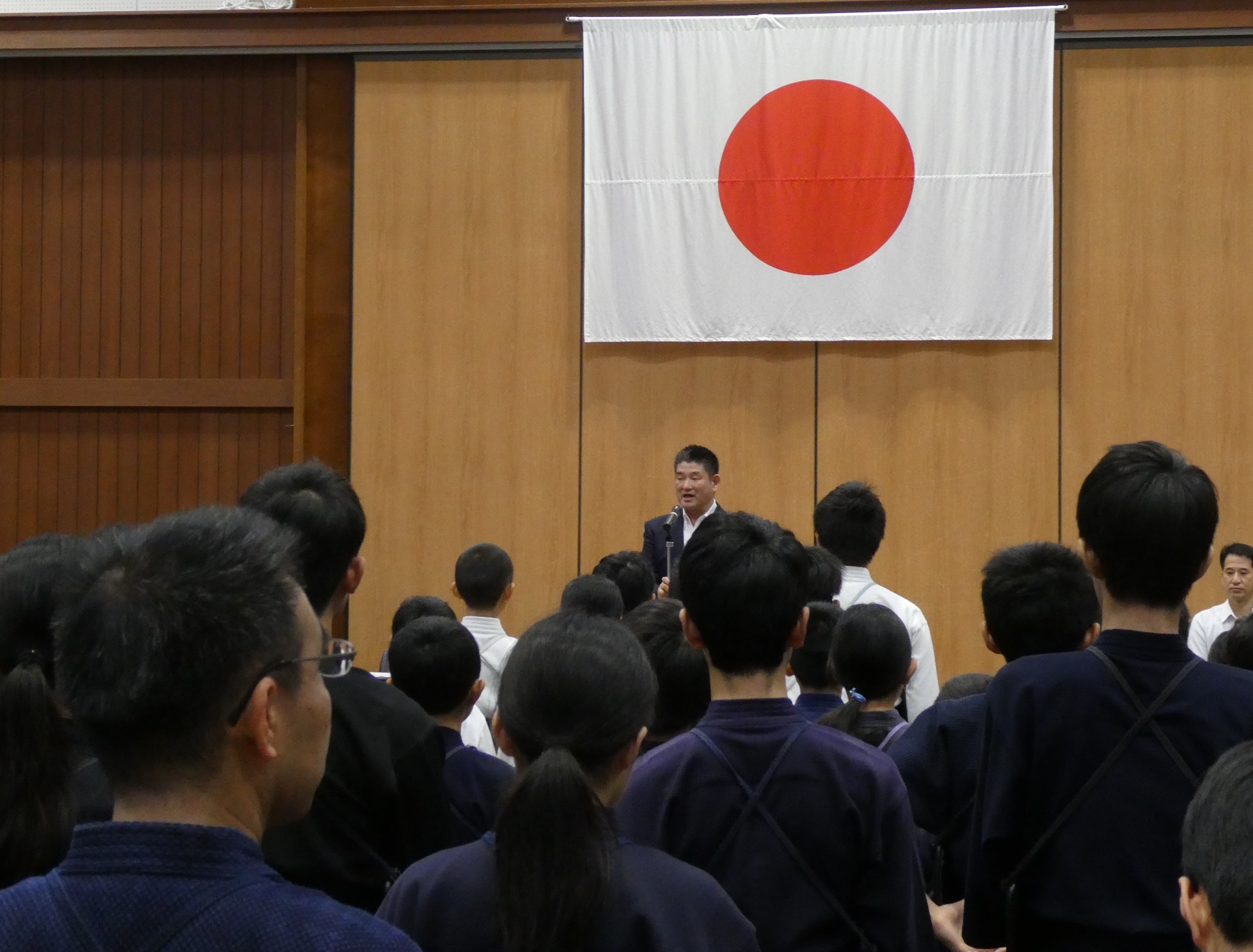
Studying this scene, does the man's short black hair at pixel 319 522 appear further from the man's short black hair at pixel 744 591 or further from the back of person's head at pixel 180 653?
the back of person's head at pixel 180 653

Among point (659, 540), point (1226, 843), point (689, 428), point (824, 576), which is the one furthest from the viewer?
point (689, 428)

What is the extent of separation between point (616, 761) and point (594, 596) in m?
2.12

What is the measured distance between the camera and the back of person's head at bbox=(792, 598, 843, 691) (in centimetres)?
297

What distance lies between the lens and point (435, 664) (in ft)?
8.91

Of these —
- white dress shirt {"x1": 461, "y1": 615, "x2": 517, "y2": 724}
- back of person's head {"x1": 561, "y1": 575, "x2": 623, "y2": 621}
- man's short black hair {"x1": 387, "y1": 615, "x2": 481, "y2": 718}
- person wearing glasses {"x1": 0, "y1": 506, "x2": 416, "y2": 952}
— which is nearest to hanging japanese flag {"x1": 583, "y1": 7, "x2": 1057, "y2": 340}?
white dress shirt {"x1": 461, "y1": 615, "x2": 517, "y2": 724}

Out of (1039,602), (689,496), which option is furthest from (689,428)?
(1039,602)

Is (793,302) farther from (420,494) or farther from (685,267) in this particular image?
(420,494)

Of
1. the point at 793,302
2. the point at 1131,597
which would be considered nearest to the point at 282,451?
the point at 793,302

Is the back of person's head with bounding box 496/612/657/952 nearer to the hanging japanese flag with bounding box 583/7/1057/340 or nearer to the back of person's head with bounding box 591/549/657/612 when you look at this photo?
the back of person's head with bounding box 591/549/657/612

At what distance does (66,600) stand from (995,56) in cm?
654

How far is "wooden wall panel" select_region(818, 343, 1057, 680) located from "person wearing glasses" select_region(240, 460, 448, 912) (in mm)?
5234

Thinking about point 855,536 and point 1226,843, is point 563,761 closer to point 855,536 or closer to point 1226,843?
point 1226,843

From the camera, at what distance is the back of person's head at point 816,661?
2.97 m

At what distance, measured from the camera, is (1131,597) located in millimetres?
1894
